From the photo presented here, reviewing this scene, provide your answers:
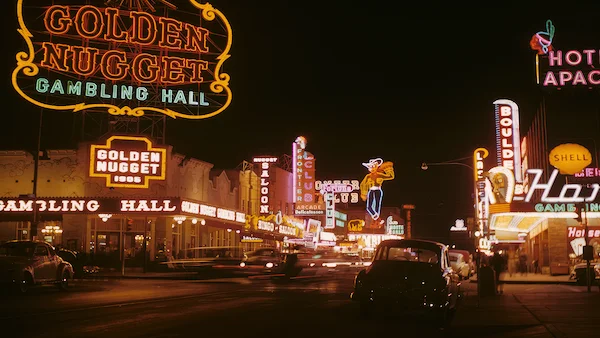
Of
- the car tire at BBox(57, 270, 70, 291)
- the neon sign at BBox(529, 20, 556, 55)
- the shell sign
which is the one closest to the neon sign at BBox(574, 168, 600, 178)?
the shell sign

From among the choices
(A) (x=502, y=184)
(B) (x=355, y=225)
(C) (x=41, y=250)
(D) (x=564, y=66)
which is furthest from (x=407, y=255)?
(B) (x=355, y=225)

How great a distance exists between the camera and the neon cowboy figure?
91125mm

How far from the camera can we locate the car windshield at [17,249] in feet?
72.9

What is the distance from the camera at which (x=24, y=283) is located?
21.5 metres

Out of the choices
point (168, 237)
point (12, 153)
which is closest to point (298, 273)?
point (168, 237)

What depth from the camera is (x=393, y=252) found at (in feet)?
50.0

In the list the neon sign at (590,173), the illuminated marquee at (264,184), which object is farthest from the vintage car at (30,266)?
the illuminated marquee at (264,184)

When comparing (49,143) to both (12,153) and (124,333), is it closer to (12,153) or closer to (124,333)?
(12,153)

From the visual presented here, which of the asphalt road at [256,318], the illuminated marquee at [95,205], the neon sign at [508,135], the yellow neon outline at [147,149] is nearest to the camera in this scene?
the asphalt road at [256,318]

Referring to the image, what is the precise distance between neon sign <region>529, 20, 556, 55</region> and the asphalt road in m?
22.3

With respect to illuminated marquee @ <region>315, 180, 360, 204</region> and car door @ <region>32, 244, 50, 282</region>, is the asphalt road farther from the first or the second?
illuminated marquee @ <region>315, 180, 360, 204</region>

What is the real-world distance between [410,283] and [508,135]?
30.8 meters

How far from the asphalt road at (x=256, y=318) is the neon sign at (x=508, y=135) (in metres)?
22.1

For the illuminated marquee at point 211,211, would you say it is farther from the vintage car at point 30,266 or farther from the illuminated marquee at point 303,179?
the illuminated marquee at point 303,179
